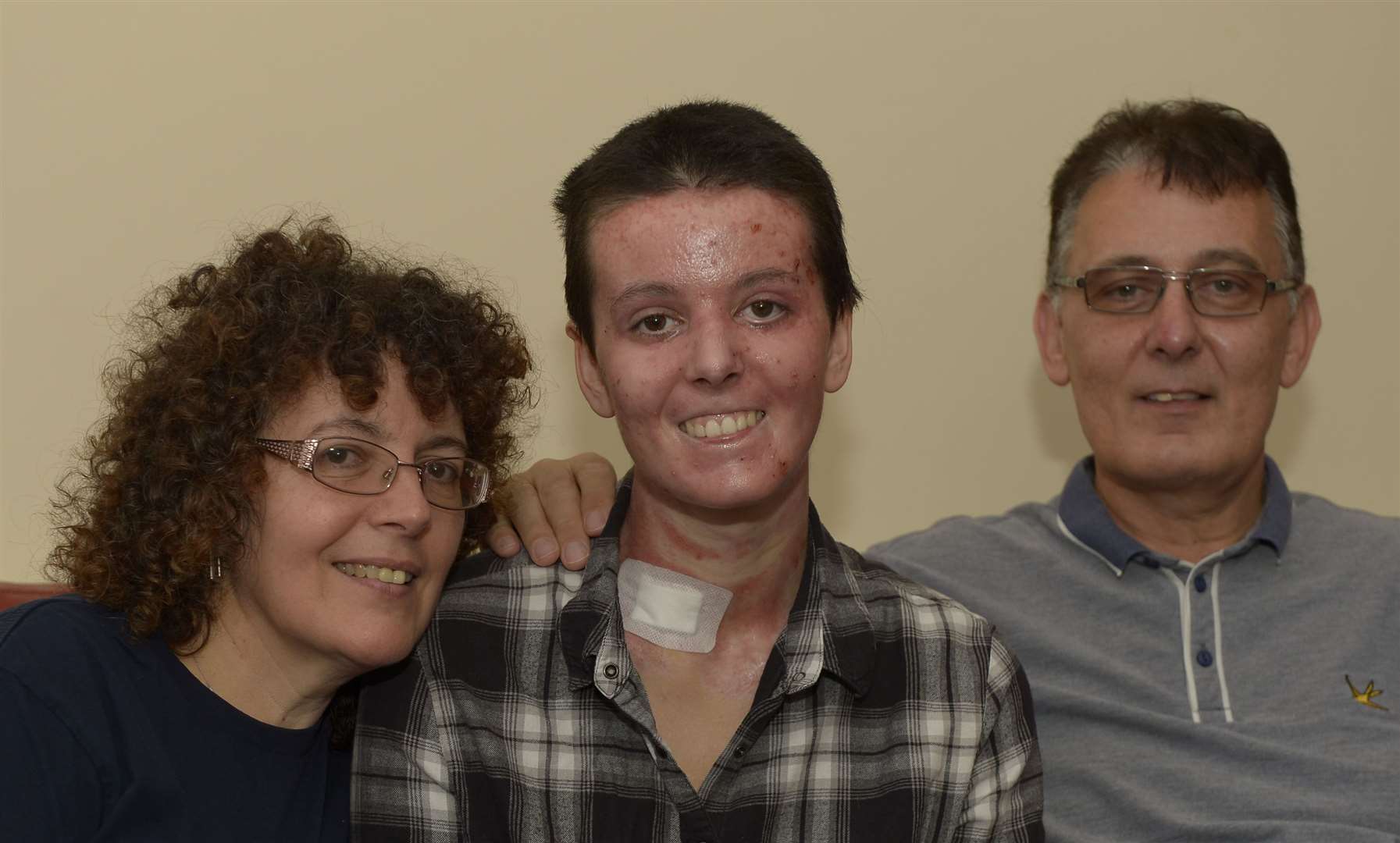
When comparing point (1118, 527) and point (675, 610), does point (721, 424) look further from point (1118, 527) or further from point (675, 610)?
point (1118, 527)

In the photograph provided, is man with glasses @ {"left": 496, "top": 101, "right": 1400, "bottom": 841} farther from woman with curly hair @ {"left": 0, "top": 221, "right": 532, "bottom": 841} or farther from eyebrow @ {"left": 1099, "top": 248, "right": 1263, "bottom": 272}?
woman with curly hair @ {"left": 0, "top": 221, "right": 532, "bottom": 841}

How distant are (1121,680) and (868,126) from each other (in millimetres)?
1236

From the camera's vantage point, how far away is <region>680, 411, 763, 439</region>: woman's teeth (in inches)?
71.1

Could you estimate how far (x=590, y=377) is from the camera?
194 centimetres

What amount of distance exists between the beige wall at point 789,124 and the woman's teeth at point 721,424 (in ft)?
3.07

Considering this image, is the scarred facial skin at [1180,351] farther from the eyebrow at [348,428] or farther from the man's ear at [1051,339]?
the eyebrow at [348,428]

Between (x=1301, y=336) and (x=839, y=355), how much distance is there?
1.07 metres

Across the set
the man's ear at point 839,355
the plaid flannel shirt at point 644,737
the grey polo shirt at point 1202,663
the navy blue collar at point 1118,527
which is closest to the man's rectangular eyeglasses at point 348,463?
the plaid flannel shirt at point 644,737

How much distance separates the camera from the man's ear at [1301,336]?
250 centimetres

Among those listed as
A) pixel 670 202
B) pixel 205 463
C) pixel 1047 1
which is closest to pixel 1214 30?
pixel 1047 1

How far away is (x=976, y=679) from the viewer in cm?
195

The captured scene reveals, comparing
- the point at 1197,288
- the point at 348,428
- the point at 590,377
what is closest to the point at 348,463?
the point at 348,428

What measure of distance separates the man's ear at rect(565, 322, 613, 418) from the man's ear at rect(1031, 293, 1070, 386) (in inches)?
40.5

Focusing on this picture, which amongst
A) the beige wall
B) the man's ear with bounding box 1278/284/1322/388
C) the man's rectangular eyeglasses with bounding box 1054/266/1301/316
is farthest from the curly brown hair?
the man's ear with bounding box 1278/284/1322/388
